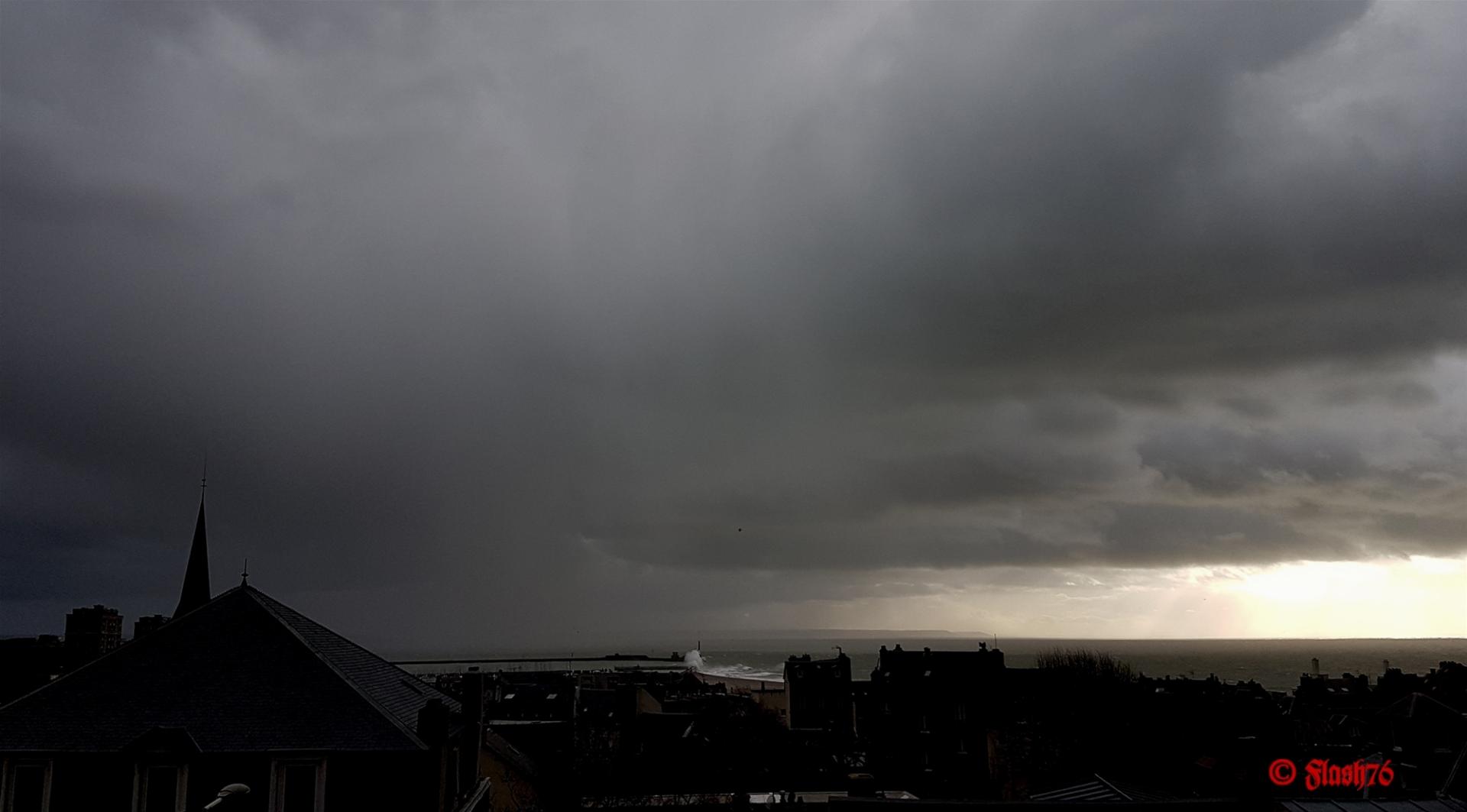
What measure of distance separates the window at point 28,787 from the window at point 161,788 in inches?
110

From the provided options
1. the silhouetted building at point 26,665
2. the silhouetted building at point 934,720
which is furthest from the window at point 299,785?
the silhouetted building at point 934,720

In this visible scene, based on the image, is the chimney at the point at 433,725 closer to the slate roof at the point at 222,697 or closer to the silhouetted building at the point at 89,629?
the slate roof at the point at 222,697

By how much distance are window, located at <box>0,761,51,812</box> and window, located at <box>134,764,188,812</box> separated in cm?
280

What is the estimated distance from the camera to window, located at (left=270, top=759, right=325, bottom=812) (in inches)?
1131

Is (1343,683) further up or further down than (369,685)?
further down

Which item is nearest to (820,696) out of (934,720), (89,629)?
(934,720)

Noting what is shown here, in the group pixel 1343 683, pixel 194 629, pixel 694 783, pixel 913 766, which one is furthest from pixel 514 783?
pixel 1343 683

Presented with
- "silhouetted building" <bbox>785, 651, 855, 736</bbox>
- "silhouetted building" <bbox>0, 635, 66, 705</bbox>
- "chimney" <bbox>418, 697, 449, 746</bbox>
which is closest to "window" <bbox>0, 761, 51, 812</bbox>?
"chimney" <bbox>418, 697, 449, 746</bbox>

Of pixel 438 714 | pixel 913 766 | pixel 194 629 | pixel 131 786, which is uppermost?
pixel 194 629

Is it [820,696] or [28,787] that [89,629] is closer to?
[28,787]

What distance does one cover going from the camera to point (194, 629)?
32.6 m

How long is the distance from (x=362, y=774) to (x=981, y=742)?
→ 6317cm

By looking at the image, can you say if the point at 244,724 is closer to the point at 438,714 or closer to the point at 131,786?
the point at 131,786

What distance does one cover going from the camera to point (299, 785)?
28938 millimetres
